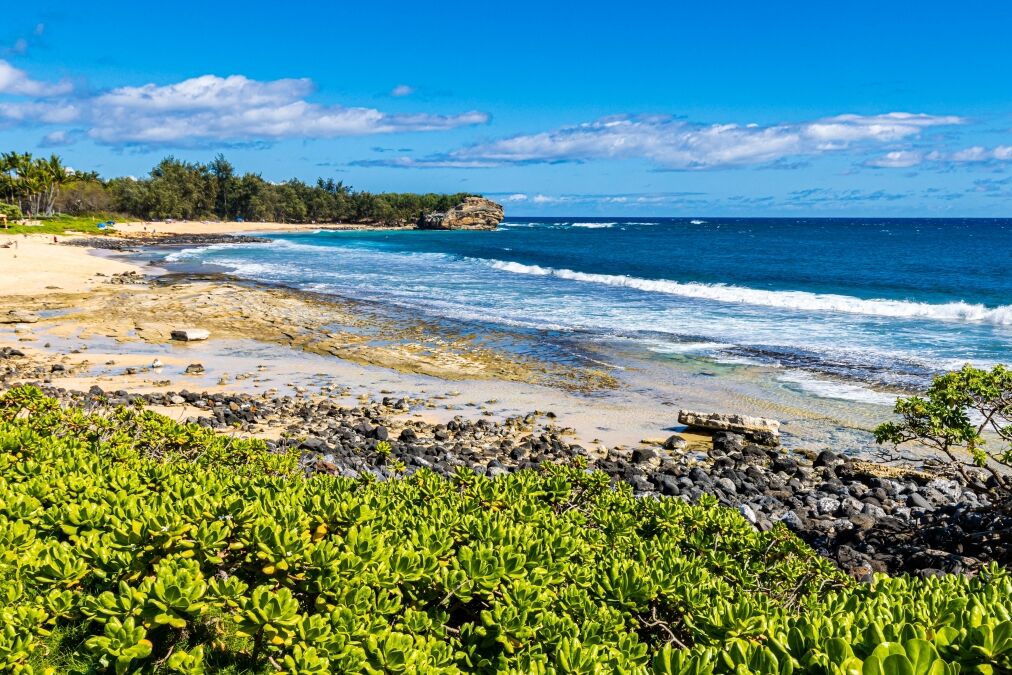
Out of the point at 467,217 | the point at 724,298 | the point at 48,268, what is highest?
the point at 467,217

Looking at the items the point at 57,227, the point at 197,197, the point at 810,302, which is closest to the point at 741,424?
the point at 810,302

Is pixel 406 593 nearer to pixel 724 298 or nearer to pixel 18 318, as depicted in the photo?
pixel 18 318

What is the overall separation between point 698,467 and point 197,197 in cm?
11240

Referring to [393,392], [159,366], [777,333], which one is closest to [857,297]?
[777,333]

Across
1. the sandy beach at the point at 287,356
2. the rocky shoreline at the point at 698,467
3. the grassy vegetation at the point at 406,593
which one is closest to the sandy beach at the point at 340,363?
the sandy beach at the point at 287,356

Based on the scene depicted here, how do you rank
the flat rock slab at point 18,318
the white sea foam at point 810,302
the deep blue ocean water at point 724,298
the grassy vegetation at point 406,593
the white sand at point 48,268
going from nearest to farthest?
the grassy vegetation at point 406,593
the deep blue ocean water at point 724,298
the flat rock slab at point 18,318
the white sea foam at point 810,302
the white sand at point 48,268

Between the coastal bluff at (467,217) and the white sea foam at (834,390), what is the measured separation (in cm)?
11463

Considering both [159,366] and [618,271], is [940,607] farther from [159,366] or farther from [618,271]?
[618,271]

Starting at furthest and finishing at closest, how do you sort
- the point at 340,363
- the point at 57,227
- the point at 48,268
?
the point at 57,227
the point at 48,268
the point at 340,363

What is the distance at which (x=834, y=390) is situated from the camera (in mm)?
15500

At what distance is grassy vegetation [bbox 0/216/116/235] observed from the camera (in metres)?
60.1

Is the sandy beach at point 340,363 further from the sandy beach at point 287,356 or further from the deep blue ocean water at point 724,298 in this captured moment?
the deep blue ocean water at point 724,298

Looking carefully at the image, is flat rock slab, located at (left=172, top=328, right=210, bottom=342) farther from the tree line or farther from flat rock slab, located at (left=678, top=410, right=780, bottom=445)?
the tree line

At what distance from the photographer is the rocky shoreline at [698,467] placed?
7.10 meters
